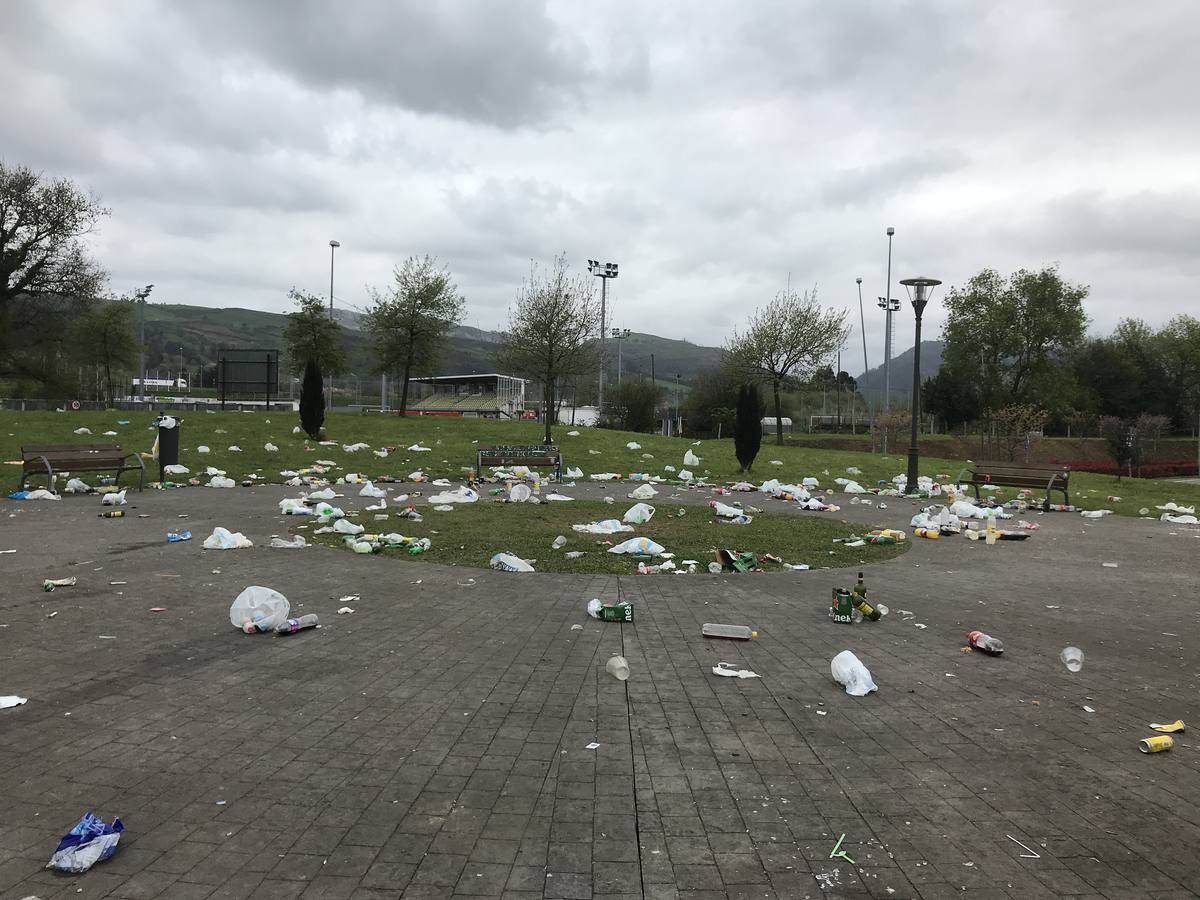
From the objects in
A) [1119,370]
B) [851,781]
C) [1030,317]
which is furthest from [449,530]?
[1119,370]

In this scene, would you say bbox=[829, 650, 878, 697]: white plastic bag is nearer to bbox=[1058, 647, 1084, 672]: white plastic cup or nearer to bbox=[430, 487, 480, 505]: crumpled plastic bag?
bbox=[1058, 647, 1084, 672]: white plastic cup

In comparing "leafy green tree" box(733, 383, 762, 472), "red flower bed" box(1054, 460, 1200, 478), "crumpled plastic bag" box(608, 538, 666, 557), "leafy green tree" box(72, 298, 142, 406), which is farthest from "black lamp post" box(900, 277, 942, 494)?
"leafy green tree" box(72, 298, 142, 406)

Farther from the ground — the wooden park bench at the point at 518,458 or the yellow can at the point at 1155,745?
the wooden park bench at the point at 518,458

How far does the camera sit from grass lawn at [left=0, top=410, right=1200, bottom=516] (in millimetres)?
18859

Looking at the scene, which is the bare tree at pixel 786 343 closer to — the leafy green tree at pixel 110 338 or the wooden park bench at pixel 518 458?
the wooden park bench at pixel 518 458

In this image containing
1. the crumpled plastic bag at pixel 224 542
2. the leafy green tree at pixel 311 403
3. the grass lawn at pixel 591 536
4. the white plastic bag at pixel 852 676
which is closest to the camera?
the white plastic bag at pixel 852 676

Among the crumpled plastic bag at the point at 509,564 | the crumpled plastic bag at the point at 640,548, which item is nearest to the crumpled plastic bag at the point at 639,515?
the crumpled plastic bag at the point at 640,548

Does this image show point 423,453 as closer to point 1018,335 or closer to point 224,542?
point 224,542

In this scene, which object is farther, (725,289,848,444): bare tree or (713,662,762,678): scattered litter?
(725,289,848,444): bare tree

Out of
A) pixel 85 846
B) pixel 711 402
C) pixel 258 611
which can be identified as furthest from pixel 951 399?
pixel 85 846

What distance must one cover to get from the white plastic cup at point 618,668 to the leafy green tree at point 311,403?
21.7m

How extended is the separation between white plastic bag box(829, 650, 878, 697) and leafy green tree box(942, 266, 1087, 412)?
54870 millimetres

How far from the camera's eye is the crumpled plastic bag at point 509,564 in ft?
26.1

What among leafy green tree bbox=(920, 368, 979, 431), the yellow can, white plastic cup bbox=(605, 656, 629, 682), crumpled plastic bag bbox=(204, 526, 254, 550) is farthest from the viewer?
leafy green tree bbox=(920, 368, 979, 431)
